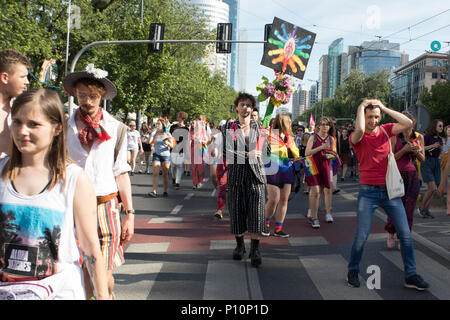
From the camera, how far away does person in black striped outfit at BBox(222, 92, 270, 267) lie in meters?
5.34

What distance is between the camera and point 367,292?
14.2 feet

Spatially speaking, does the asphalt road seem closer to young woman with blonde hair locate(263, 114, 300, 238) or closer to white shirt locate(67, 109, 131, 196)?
young woman with blonde hair locate(263, 114, 300, 238)

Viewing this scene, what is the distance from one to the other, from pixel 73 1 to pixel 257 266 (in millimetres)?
24674

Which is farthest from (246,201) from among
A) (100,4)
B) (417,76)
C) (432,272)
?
(417,76)

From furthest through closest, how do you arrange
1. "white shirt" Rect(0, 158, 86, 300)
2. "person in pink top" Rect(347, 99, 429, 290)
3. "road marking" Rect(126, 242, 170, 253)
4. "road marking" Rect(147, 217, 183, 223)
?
"road marking" Rect(147, 217, 183, 223) → "road marking" Rect(126, 242, 170, 253) → "person in pink top" Rect(347, 99, 429, 290) → "white shirt" Rect(0, 158, 86, 300)

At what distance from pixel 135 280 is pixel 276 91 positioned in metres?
2.92

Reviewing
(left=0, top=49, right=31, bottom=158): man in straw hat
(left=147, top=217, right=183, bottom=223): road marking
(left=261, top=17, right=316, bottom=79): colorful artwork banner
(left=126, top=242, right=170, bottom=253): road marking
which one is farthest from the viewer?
(left=147, top=217, right=183, bottom=223): road marking

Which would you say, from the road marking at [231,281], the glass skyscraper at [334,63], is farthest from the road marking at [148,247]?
the glass skyscraper at [334,63]

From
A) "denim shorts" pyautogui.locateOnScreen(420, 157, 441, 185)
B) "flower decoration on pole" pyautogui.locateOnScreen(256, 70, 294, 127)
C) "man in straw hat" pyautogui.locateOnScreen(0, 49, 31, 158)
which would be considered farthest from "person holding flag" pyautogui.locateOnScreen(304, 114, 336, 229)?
"man in straw hat" pyautogui.locateOnScreen(0, 49, 31, 158)

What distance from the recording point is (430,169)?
30.2 ft

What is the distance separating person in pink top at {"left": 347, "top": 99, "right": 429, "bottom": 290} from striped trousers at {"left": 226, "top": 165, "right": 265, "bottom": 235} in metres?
1.15

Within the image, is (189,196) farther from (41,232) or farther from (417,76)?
(417,76)

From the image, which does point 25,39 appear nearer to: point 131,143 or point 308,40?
point 131,143

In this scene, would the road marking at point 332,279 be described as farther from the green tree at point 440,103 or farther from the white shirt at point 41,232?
the green tree at point 440,103
